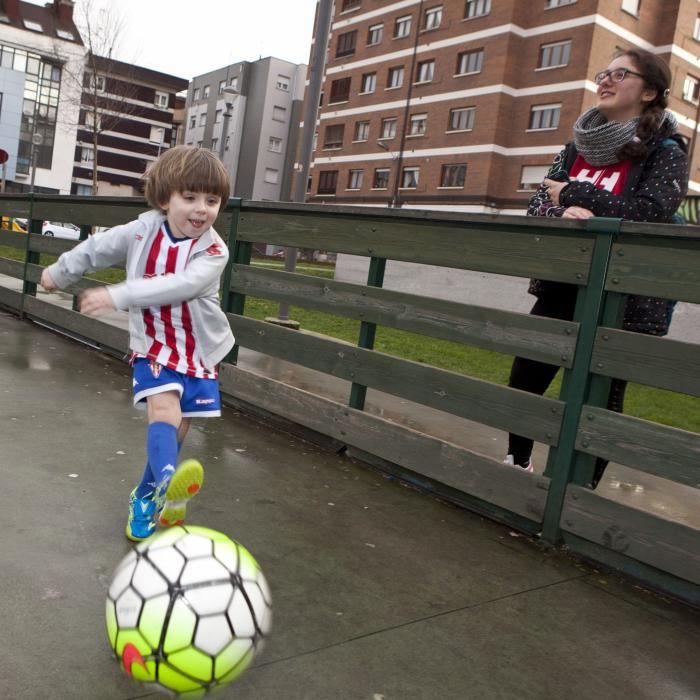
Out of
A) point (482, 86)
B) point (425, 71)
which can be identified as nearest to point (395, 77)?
point (425, 71)

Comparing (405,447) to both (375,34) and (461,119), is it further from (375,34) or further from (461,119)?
(375,34)

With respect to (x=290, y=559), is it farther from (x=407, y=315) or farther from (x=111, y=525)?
(x=407, y=315)

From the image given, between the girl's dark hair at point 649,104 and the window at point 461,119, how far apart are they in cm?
3877

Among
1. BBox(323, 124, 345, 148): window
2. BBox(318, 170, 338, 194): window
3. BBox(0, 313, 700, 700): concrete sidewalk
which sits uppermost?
BBox(323, 124, 345, 148): window

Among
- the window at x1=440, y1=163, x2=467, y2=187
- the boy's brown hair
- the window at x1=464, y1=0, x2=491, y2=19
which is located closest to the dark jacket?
the boy's brown hair

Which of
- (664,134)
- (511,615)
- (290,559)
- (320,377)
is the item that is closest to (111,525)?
(290,559)

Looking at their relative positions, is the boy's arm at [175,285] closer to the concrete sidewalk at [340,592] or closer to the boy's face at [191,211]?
the boy's face at [191,211]

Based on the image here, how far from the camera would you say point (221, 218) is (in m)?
5.65

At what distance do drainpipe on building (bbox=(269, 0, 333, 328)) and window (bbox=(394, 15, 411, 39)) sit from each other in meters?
37.7

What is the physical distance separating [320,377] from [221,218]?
2.28 m

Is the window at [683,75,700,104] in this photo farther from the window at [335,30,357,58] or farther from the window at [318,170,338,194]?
the window at [318,170,338,194]

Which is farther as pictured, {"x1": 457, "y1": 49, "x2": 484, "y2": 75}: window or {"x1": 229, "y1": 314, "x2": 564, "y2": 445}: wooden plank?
{"x1": 457, "y1": 49, "x2": 484, "y2": 75}: window

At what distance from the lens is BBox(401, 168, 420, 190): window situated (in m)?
43.9

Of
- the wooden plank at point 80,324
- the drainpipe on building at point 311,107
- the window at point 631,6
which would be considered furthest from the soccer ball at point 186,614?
the window at point 631,6
